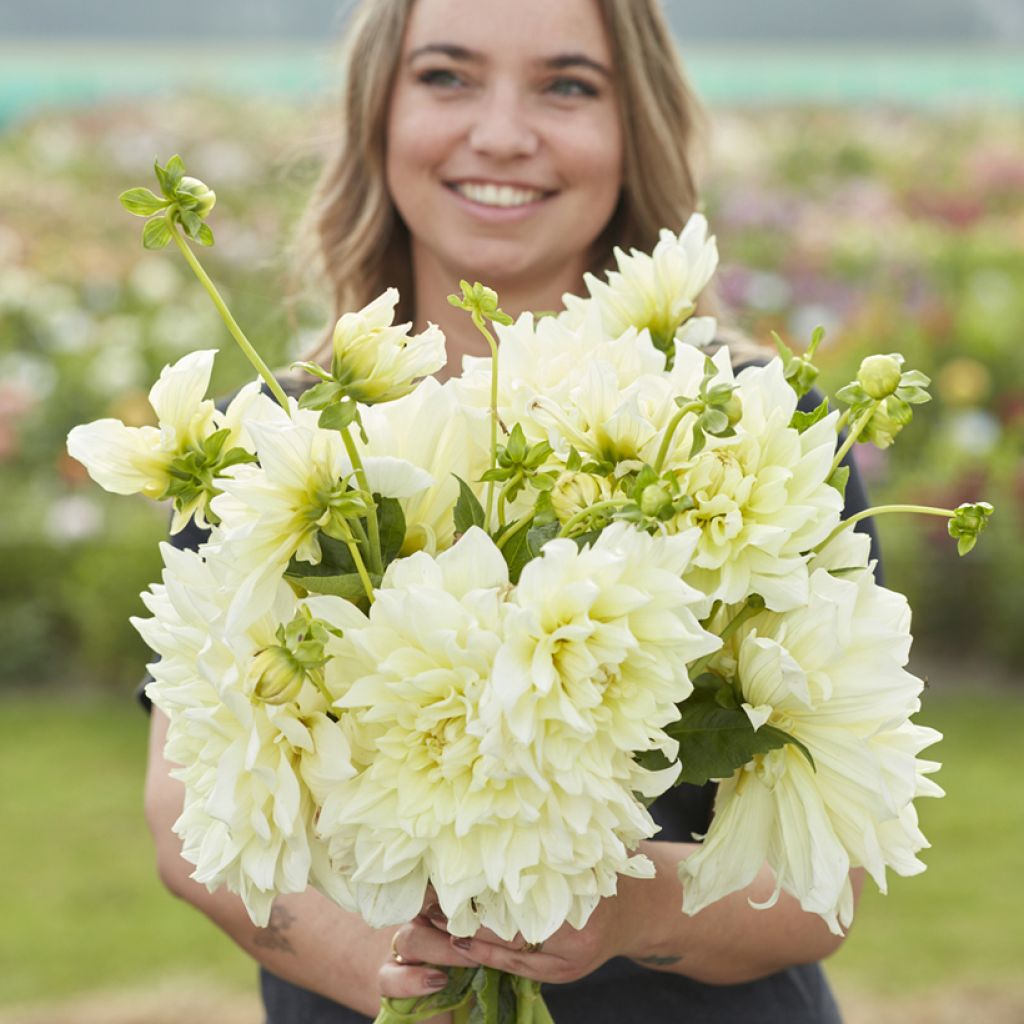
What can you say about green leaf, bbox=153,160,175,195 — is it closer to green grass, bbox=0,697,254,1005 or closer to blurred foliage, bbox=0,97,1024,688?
blurred foliage, bbox=0,97,1024,688

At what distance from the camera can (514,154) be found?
1693 mm

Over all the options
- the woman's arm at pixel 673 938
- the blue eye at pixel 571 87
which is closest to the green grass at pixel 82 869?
the woman's arm at pixel 673 938

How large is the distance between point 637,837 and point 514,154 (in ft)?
3.17

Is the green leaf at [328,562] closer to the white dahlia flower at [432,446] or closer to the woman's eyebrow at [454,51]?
the white dahlia flower at [432,446]

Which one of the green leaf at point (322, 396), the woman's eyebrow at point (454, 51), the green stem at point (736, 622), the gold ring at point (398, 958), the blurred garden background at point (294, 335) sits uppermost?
the woman's eyebrow at point (454, 51)

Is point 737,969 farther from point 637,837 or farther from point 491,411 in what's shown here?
point 491,411

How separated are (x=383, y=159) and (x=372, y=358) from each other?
109cm

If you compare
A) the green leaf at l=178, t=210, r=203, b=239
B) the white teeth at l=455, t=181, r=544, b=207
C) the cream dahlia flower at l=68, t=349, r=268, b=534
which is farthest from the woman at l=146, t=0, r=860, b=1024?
the green leaf at l=178, t=210, r=203, b=239

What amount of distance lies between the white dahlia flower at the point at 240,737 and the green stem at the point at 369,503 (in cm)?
4

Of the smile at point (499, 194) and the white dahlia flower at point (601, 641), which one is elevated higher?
the smile at point (499, 194)

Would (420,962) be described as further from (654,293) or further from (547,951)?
(654,293)

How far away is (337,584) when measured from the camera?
36.6 inches

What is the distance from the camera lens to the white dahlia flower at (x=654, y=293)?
3.63ft

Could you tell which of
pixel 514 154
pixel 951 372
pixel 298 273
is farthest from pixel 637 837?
pixel 951 372
